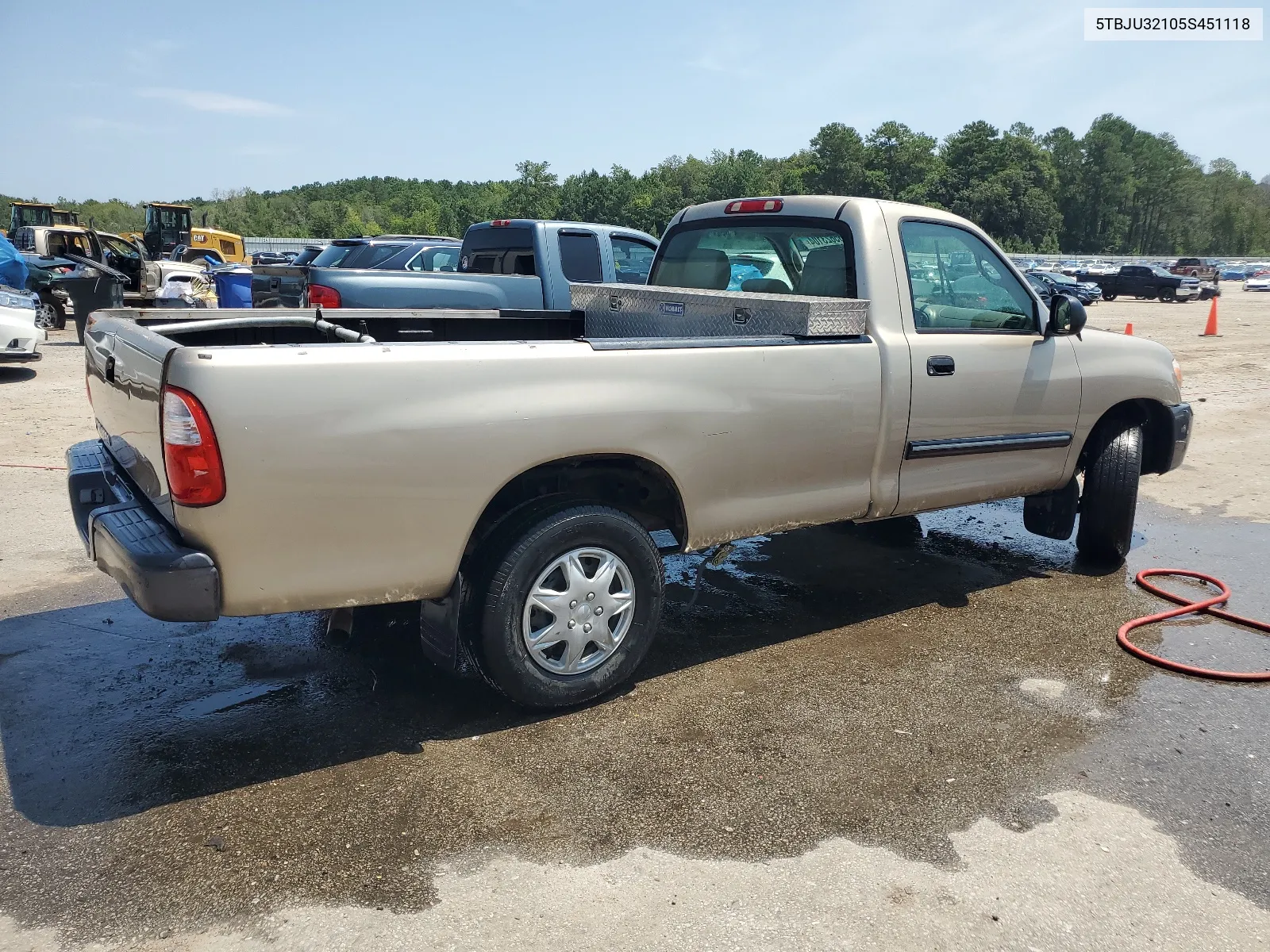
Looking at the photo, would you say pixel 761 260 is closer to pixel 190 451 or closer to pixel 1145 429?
pixel 1145 429

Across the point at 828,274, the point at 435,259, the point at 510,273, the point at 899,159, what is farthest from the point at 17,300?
the point at 899,159

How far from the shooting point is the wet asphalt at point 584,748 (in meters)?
2.94

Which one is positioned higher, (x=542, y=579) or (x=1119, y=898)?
(x=542, y=579)

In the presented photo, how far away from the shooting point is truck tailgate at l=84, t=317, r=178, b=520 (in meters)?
3.15

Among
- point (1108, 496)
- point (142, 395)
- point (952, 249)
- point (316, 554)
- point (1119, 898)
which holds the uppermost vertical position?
point (952, 249)

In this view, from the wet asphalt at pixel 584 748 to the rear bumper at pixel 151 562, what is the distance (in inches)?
26.6

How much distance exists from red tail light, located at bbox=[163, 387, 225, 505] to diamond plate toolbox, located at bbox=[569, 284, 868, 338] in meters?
2.36

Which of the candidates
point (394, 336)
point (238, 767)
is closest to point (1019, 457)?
point (394, 336)

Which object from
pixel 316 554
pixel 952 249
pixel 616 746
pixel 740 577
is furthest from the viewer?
pixel 740 577

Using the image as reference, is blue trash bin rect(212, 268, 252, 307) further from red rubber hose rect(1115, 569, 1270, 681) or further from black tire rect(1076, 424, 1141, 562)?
red rubber hose rect(1115, 569, 1270, 681)

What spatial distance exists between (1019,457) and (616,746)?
2851mm

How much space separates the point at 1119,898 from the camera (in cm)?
282

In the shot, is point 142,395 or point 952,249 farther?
point 952,249

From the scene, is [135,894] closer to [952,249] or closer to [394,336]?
[394,336]
